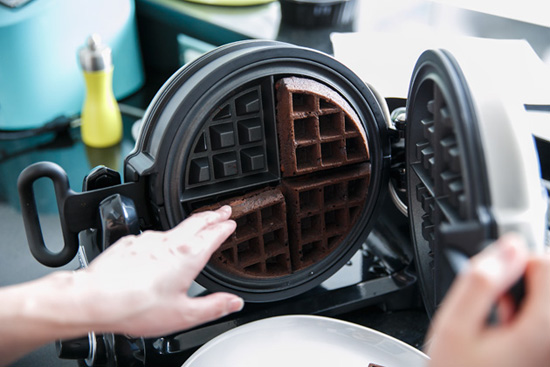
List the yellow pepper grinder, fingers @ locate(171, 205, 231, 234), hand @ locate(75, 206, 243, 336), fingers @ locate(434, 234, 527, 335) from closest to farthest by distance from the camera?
fingers @ locate(434, 234, 527, 335) < hand @ locate(75, 206, 243, 336) < fingers @ locate(171, 205, 231, 234) < the yellow pepper grinder

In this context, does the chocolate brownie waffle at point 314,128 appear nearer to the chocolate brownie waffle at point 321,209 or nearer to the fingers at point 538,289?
the chocolate brownie waffle at point 321,209

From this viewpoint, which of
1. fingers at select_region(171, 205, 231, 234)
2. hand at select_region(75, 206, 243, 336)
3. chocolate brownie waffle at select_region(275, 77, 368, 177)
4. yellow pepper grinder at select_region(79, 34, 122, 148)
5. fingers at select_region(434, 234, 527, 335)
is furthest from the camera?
yellow pepper grinder at select_region(79, 34, 122, 148)

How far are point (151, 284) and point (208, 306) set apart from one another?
9cm

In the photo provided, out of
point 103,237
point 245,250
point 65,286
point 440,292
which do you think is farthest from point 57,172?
point 440,292

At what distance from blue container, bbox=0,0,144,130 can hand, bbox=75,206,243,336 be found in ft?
3.17

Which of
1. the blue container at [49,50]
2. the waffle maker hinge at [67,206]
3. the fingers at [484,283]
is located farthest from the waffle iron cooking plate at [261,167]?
the blue container at [49,50]

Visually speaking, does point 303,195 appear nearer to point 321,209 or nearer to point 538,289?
point 321,209

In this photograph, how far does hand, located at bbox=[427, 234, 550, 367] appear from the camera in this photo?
428 mm

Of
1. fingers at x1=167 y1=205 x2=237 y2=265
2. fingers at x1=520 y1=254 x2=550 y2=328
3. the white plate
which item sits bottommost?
the white plate

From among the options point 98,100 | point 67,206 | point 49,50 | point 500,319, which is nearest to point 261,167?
point 67,206

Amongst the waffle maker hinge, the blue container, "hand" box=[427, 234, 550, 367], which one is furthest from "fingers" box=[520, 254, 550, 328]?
the blue container

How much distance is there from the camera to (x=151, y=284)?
548mm

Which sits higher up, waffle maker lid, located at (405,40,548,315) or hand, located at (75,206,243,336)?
waffle maker lid, located at (405,40,548,315)

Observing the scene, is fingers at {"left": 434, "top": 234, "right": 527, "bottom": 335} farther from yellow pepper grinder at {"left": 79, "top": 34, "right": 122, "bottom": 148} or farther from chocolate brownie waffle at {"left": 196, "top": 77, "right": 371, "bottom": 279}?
yellow pepper grinder at {"left": 79, "top": 34, "right": 122, "bottom": 148}
